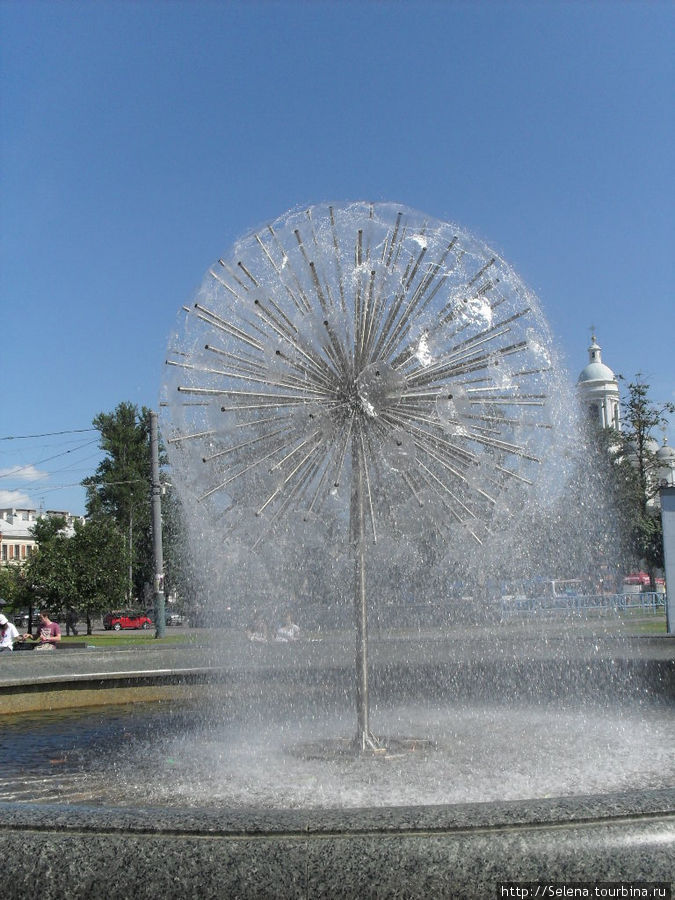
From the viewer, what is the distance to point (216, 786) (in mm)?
5406

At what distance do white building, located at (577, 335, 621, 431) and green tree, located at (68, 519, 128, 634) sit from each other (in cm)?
5365

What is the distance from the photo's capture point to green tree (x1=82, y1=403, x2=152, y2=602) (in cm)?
6150

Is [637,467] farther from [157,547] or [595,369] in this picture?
[595,369]

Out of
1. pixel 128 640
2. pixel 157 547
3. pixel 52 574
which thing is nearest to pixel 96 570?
pixel 52 574

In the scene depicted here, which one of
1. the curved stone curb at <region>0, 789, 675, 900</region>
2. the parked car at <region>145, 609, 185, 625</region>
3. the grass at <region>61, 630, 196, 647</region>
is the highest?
the curved stone curb at <region>0, 789, 675, 900</region>

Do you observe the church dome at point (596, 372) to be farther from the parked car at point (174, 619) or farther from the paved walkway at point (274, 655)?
the paved walkway at point (274, 655)

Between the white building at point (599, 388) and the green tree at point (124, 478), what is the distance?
37764 millimetres

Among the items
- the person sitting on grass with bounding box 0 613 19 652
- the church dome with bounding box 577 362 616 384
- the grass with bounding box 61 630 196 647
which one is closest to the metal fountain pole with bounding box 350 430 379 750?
the grass with bounding box 61 630 196 647

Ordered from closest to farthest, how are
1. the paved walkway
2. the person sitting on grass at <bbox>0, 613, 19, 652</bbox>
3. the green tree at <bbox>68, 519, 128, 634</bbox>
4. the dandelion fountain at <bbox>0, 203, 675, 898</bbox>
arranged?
the dandelion fountain at <bbox>0, 203, 675, 898</bbox> → the paved walkway → the person sitting on grass at <bbox>0, 613, 19, 652</bbox> → the green tree at <bbox>68, 519, 128, 634</bbox>

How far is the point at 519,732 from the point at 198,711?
3475 mm

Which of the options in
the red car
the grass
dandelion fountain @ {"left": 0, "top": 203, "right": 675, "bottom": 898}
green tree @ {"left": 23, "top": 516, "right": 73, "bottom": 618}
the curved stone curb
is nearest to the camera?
the curved stone curb

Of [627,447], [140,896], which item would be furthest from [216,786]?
[627,447]

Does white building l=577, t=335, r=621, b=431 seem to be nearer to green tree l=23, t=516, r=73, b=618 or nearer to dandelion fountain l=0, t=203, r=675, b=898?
green tree l=23, t=516, r=73, b=618

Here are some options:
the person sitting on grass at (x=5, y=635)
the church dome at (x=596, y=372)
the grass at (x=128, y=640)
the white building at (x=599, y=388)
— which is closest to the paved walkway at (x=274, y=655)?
the grass at (x=128, y=640)
